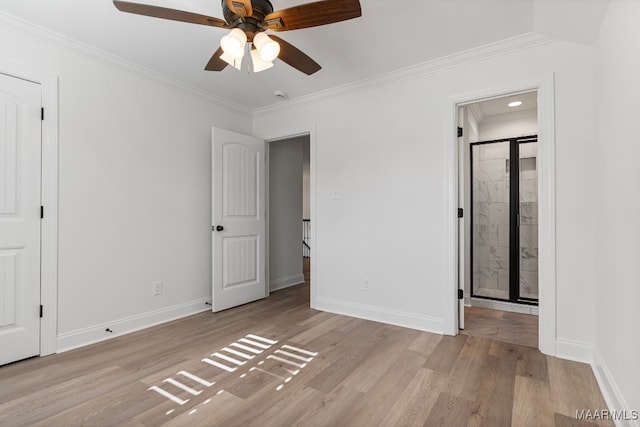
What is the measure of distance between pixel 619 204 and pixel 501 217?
7.77 feet

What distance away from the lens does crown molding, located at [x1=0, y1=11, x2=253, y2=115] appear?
2309mm

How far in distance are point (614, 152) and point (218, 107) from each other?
3653 millimetres

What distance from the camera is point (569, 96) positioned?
7.87 feet

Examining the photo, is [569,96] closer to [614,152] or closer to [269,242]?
[614,152]

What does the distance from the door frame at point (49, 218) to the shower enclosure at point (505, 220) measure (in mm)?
4228

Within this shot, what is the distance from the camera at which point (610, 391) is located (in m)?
1.80

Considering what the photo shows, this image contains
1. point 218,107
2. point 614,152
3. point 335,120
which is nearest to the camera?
point 614,152

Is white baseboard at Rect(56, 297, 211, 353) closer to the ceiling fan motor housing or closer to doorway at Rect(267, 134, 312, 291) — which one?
doorway at Rect(267, 134, 312, 291)

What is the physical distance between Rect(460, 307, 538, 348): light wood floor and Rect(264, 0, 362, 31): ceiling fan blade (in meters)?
2.75

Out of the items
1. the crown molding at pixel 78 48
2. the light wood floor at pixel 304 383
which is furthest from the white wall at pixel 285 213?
the light wood floor at pixel 304 383

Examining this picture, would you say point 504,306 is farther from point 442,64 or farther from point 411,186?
point 442,64

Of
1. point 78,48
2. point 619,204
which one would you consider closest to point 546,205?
point 619,204

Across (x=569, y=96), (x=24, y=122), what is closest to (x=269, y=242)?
(x=24, y=122)

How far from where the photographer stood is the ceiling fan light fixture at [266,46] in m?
1.75
